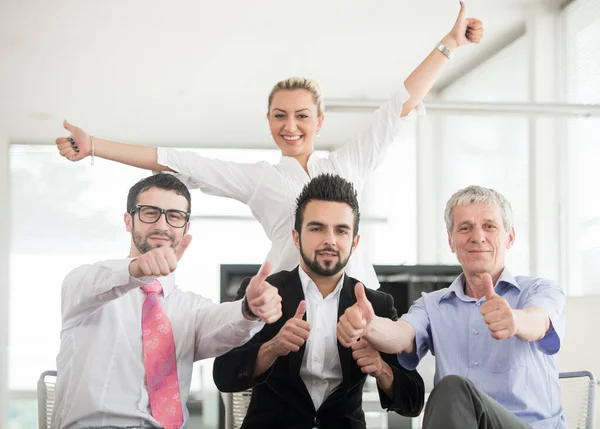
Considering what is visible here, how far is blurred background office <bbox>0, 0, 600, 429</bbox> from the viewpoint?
5324 millimetres

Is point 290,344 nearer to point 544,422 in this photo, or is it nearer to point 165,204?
point 165,204

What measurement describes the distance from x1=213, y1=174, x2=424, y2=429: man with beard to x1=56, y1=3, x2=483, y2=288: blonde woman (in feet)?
1.12

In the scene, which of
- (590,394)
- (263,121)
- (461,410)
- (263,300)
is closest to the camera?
(461,410)

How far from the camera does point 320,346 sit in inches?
94.9

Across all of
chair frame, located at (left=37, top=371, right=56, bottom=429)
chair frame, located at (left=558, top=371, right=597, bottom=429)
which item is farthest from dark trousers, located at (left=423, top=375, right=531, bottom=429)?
chair frame, located at (left=37, top=371, right=56, bottom=429)

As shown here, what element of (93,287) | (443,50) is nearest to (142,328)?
(93,287)

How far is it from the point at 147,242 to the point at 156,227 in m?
0.05

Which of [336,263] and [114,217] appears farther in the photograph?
[114,217]

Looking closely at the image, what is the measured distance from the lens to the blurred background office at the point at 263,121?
17.5 feet

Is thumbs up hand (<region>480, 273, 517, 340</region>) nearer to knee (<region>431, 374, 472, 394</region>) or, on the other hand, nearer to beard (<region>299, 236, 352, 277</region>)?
knee (<region>431, 374, 472, 394</region>)

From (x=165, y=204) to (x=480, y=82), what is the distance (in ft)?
16.3

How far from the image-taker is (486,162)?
6840 mm

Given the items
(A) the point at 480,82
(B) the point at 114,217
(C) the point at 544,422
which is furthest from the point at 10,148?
(C) the point at 544,422

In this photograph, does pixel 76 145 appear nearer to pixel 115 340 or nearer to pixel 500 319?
pixel 115 340
